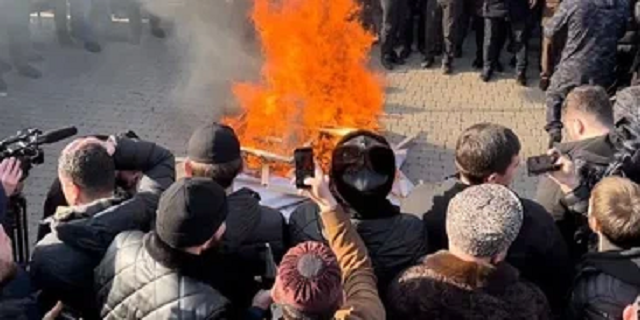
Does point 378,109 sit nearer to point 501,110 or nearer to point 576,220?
point 501,110

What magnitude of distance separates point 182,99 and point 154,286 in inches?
251

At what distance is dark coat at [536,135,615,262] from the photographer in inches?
192

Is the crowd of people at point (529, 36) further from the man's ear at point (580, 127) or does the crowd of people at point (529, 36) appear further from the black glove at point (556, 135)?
the man's ear at point (580, 127)

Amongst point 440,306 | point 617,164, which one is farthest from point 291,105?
point 440,306

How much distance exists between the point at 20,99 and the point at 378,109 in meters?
4.04

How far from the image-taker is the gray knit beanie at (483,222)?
11.8 feet

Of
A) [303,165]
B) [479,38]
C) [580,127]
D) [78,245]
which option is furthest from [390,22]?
[78,245]

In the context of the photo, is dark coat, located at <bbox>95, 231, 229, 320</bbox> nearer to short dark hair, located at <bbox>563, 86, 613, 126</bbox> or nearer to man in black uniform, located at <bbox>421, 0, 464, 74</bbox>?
short dark hair, located at <bbox>563, 86, 613, 126</bbox>

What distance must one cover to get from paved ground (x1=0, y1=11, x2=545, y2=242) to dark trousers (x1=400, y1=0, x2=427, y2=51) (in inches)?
13.8

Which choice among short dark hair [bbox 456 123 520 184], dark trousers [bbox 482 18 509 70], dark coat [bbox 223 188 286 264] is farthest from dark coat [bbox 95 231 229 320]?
dark trousers [bbox 482 18 509 70]

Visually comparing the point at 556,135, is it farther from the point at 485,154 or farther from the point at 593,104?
the point at 485,154

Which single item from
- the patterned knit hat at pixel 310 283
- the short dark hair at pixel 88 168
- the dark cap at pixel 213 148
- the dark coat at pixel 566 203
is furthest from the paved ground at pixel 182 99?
the patterned knit hat at pixel 310 283

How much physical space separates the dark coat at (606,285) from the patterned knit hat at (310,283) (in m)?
1.20

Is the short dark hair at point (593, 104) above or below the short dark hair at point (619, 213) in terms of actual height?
above
